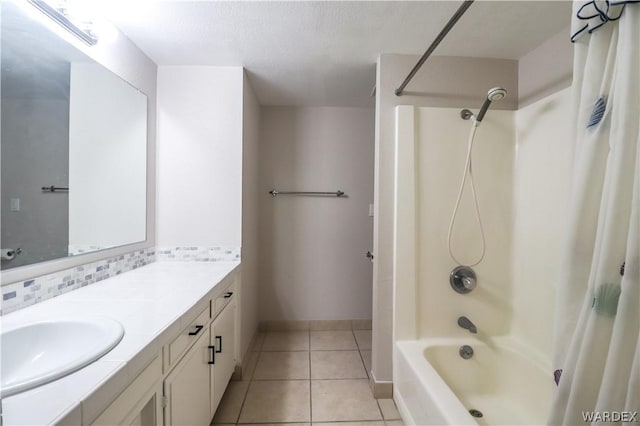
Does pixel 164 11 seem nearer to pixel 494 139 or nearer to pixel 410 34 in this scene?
pixel 410 34

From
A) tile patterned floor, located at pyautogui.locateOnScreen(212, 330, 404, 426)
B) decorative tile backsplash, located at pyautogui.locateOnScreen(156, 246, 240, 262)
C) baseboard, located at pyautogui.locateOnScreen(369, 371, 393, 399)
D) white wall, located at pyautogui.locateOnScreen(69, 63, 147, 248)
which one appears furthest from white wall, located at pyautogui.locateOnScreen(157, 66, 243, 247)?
baseboard, located at pyautogui.locateOnScreen(369, 371, 393, 399)

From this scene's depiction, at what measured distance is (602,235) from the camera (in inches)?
25.7

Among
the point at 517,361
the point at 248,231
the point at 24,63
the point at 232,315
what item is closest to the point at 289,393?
the point at 232,315

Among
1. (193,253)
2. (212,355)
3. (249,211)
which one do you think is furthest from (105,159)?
(212,355)

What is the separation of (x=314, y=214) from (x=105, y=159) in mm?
1668

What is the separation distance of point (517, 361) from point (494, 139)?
4.58 feet

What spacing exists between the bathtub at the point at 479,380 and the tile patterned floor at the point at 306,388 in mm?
254

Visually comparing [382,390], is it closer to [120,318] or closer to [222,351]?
[222,351]

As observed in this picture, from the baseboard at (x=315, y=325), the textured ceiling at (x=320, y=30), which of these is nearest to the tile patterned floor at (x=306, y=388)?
the baseboard at (x=315, y=325)

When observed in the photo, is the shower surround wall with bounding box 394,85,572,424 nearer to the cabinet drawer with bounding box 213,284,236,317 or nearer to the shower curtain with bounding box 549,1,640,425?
the shower curtain with bounding box 549,1,640,425

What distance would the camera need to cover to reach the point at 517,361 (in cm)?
147

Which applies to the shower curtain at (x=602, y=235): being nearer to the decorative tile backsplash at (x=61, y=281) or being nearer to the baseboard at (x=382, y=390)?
the baseboard at (x=382, y=390)

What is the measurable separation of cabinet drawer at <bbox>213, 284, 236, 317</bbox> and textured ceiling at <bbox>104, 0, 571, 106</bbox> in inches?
61.6

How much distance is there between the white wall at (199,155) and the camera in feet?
5.85
